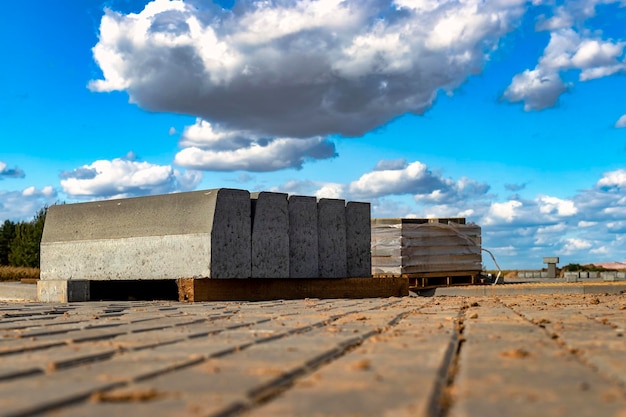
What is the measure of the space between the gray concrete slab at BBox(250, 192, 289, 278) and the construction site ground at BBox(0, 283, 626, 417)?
4681 millimetres

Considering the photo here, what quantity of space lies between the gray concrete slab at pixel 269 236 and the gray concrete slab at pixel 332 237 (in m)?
0.86

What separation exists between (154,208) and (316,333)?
6.26 meters

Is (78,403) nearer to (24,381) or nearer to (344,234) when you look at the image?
(24,381)

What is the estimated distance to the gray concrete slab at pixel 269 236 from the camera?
9.62 metres

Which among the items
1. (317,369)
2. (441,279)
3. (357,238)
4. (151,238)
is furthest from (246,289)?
(317,369)

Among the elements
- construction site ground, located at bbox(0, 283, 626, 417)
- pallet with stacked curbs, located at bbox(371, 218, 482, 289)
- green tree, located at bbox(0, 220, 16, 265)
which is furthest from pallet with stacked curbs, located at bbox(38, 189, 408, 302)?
green tree, located at bbox(0, 220, 16, 265)

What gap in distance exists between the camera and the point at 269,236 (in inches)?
384

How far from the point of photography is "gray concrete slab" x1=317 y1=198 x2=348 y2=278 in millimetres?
10672

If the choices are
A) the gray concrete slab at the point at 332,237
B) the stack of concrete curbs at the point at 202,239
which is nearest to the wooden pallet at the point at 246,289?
the stack of concrete curbs at the point at 202,239

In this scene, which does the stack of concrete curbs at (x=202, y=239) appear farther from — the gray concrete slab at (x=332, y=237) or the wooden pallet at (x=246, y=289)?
the wooden pallet at (x=246, y=289)

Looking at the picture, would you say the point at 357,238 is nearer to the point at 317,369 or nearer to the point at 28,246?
the point at 317,369

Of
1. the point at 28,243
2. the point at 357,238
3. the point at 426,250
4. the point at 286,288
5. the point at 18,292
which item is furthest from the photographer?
the point at 28,243

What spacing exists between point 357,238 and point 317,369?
8611 millimetres

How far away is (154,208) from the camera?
9961 mm
